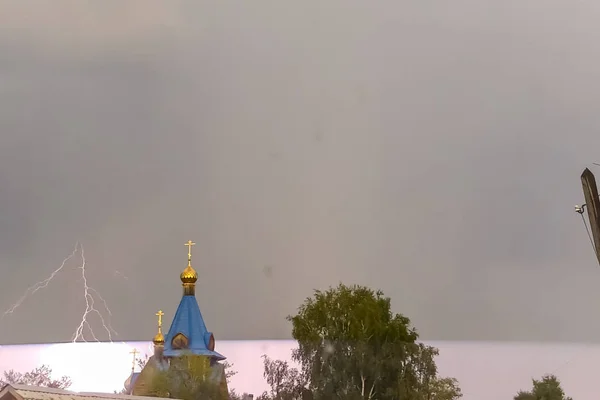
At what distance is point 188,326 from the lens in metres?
→ 27.4

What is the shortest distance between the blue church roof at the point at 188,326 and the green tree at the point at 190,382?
3851mm

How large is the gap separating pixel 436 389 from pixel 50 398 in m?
9.04

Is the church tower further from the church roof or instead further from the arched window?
the church roof

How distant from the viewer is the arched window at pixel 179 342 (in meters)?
27.6

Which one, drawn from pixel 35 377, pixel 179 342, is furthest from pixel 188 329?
pixel 35 377

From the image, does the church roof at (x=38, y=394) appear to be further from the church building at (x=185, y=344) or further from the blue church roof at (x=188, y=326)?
the blue church roof at (x=188, y=326)

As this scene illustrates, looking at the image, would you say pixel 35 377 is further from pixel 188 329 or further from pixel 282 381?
pixel 188 329

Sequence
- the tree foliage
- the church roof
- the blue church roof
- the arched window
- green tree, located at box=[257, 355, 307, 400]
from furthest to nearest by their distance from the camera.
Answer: the arched window → the blue church roof → the tree foliage → green tree, located at box=[257, 355, 307, 400] → the church roof

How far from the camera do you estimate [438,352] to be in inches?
693

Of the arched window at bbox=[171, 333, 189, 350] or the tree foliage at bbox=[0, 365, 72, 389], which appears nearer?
the tree foliage at bbox=[0, 365, 72, 389]

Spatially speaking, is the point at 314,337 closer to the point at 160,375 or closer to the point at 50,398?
the point at 160,375

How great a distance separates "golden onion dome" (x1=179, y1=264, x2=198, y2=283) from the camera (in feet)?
70.1

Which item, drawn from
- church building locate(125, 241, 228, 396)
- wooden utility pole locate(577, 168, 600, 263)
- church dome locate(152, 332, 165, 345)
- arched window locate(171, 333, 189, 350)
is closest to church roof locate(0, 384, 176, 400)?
wooden utility pole locate(577, 168, 600, 263)

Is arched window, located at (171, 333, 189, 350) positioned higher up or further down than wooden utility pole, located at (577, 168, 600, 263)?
higher up
